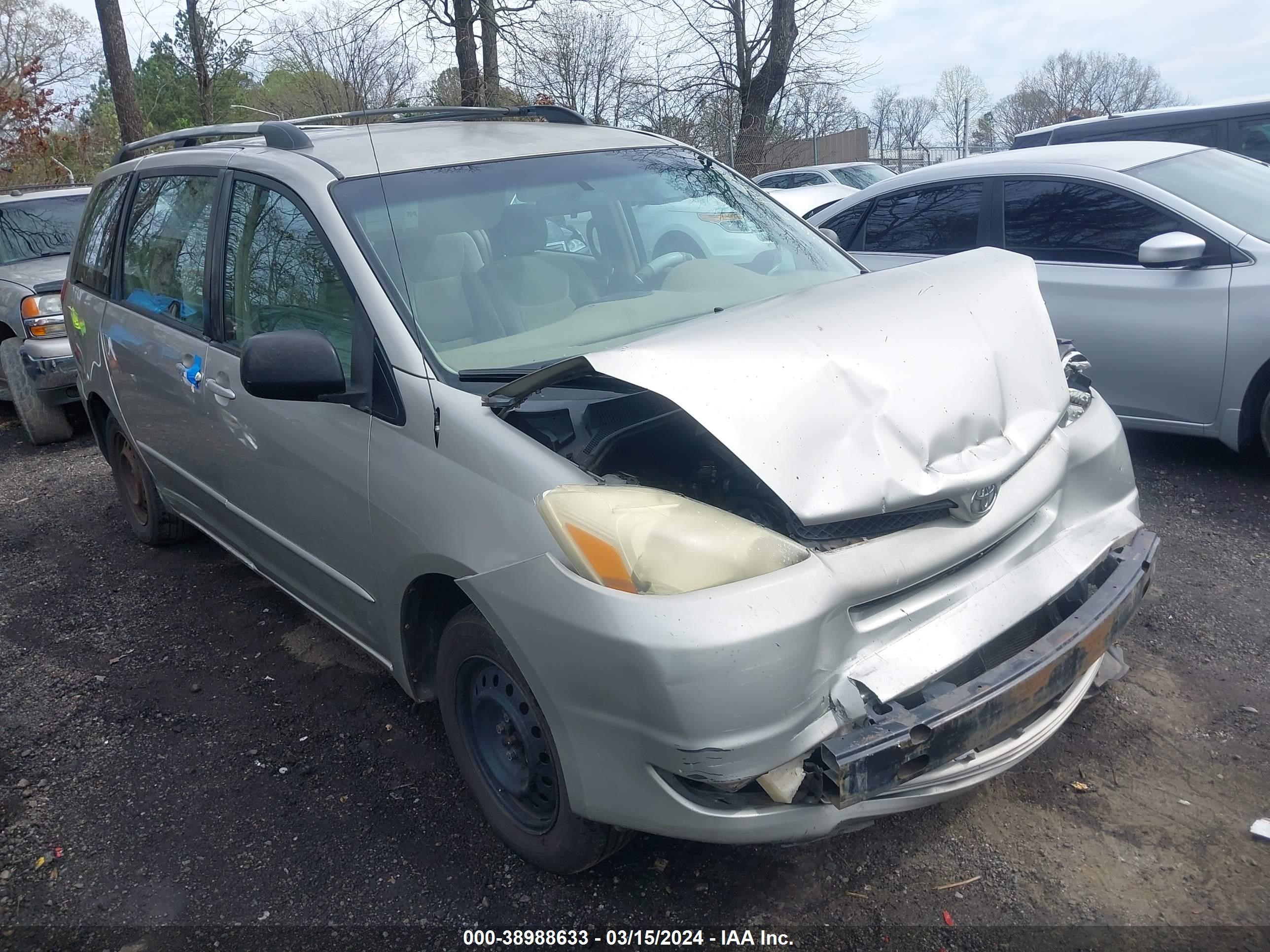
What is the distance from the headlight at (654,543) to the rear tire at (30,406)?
6744mm

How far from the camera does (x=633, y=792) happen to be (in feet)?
6.89

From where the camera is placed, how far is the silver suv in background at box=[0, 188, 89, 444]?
715 centimetres

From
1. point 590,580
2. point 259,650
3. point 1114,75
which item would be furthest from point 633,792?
point 1114,75

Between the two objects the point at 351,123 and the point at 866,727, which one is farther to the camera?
the point at 351,123

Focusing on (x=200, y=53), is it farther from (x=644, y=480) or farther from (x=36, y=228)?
(x=644, y=480)

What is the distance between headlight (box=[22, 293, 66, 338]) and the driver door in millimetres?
4559

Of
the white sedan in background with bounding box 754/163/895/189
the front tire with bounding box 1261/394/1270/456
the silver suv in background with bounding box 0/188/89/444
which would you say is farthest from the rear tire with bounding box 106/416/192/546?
the white sedan in background with bounding box 754/163/895/189

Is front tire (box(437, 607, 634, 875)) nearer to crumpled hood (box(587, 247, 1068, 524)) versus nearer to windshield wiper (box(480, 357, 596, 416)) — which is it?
windshield wiper (box(480, 357, 596, 416))

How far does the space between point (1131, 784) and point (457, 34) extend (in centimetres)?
1274

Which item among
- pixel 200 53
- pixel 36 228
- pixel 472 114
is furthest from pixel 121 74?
pixel 472 114

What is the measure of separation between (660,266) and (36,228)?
23.8 ft

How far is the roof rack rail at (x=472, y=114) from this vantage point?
3916 millimetres

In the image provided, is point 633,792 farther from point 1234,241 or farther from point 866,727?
point 1234,241

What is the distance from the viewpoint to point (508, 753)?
2.59 meters
